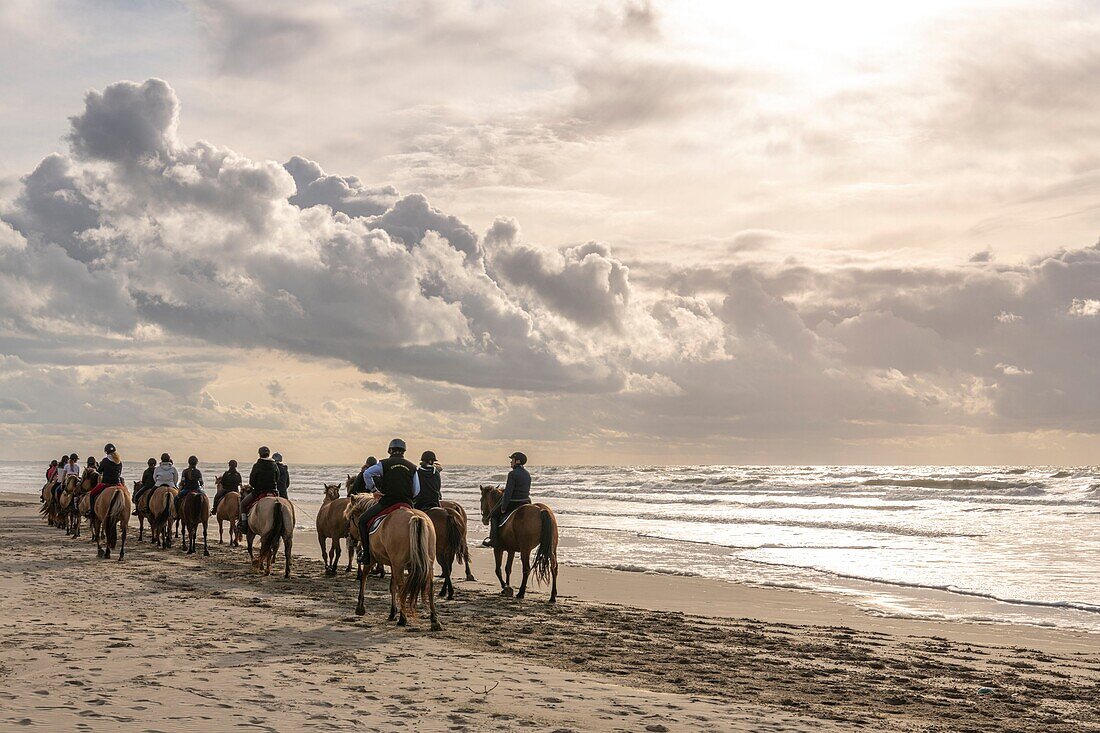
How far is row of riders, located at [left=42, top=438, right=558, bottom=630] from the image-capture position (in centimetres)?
1234

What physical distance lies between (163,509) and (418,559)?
1407cm

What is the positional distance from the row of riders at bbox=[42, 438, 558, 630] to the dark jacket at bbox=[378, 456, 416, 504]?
13mm

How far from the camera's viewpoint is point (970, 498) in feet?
165

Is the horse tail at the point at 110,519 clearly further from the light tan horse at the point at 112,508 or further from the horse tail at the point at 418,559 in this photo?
the horse tail at the point at 418,559

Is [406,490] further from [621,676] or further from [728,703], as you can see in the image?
[728,703]

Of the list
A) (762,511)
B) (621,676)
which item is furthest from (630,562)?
(762,511)

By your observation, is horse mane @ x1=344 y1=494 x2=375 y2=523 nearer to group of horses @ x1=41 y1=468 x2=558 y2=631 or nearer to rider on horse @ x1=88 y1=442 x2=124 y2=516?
group of horses @ x1=41 y1=468 x2=558 y2=631

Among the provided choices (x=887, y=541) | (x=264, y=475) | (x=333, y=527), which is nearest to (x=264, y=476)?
(x=264, y=475)

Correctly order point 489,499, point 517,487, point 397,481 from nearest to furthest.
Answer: point 397,481 < point 517,487 < point 489,499

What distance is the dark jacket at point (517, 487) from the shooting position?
52.4ft

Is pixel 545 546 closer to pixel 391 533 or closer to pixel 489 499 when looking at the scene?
pixel 489 499

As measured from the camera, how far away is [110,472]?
1922 centimetres

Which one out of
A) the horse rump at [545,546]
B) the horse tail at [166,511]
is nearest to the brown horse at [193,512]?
the horse tail at [166,511]

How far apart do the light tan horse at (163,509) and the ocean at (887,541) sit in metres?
9.41
